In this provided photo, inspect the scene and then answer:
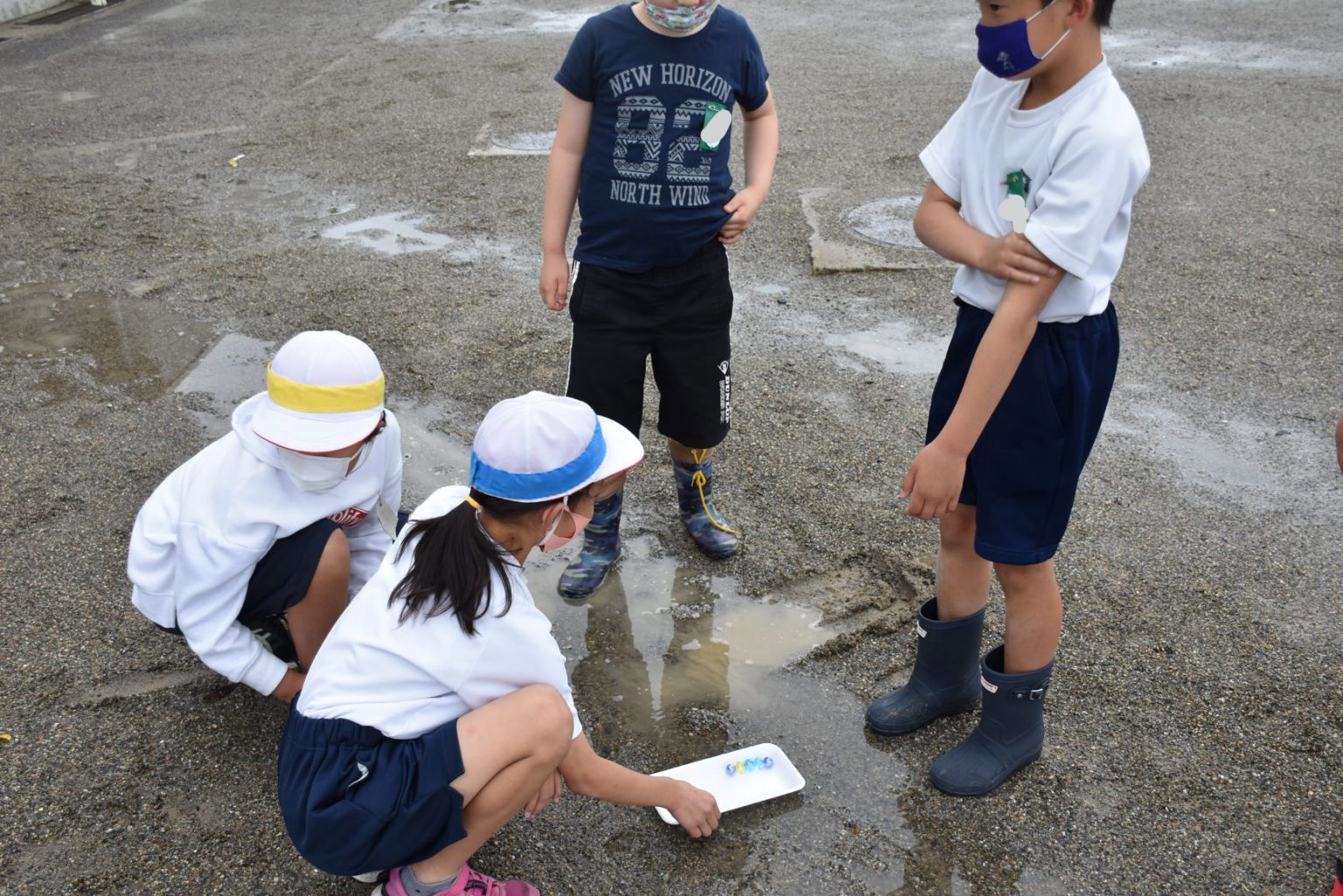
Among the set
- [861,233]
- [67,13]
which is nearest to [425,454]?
[861,233]

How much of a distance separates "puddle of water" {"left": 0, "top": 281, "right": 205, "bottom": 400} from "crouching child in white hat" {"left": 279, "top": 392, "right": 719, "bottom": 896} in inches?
102

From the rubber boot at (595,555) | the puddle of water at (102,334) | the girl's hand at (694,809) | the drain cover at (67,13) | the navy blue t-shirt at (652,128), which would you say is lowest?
the drain cover at (67,13)

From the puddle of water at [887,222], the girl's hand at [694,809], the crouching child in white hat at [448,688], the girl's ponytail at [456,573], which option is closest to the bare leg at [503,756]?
the crouching child in white hat at [448,688]

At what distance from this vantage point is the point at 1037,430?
209 centimetres

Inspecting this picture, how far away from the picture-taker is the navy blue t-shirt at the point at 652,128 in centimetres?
267

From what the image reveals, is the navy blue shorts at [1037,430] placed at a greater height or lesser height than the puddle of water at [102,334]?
greater

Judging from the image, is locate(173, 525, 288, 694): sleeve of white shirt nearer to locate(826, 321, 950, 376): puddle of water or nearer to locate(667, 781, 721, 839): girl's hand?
locate(667, 781, 721, 839): girl's hand

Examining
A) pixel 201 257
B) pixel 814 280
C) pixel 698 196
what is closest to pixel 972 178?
pixel 698 196

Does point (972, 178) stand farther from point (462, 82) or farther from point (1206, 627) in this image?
point (462, 82)

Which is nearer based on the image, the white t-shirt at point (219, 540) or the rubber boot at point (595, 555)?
the white t-shirt at point (219, 540)

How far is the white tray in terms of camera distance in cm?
236

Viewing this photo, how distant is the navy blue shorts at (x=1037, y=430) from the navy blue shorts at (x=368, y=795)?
114 cm

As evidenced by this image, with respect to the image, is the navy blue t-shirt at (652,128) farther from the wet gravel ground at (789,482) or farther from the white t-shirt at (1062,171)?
the wet gravel ground at (789,482)

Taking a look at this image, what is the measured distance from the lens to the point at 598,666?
9.25 feet
